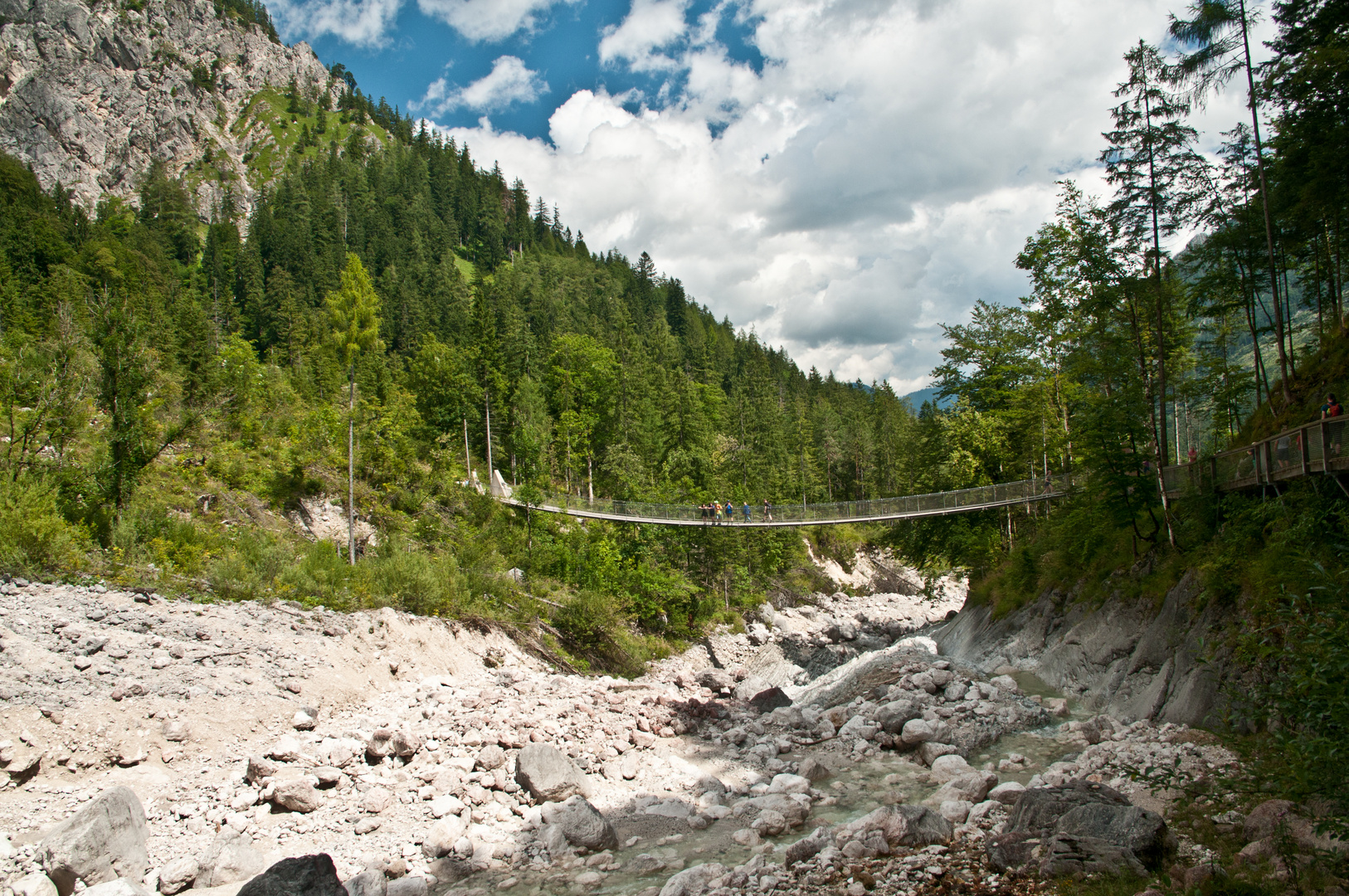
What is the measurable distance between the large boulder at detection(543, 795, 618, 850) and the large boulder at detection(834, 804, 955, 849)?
2.90m

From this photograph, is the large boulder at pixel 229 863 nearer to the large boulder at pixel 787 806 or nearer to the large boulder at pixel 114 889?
the large boulder at pixel 114 889

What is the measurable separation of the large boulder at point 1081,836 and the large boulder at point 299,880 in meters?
6.42

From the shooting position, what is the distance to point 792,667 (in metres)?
21.8

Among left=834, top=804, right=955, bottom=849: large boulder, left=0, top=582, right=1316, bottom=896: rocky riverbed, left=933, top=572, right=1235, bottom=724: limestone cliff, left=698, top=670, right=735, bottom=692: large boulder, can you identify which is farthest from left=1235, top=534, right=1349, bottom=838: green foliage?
left=698, top=670, right=735, bottom=692: large boulder

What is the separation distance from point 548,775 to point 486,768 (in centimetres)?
95

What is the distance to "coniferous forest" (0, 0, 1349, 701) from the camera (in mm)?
12711

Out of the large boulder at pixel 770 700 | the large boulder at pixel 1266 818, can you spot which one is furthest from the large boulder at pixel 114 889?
the large boulder at pixel 770 700

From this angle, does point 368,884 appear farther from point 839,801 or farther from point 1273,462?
point 1273,462

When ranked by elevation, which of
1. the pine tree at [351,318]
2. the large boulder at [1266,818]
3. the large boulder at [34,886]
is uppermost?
the pine tree at [351,318]

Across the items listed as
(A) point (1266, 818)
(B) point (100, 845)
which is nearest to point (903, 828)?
(A) point (1266, 818)

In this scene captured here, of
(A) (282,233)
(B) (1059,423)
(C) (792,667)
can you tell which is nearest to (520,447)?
(C) (792,667)

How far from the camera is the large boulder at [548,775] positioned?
9508mm

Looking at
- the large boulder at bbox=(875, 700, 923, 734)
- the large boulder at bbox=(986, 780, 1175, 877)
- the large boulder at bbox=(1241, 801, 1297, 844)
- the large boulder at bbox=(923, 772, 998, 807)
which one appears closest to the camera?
the large boulder at bbox=(1241, 801, 1297, 844)

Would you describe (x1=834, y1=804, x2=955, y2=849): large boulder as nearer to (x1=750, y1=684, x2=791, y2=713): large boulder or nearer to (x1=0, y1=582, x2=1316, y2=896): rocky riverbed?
(x1=0, y1=582, x2=1316, y2=896): rocky riverbed
